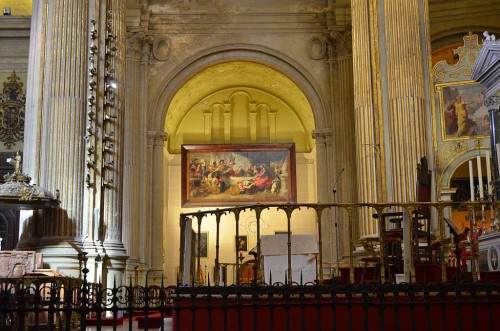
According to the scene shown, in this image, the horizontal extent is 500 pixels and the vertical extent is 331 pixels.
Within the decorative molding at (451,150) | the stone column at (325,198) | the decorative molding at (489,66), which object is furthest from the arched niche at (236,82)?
the decorative molding at (489,66)

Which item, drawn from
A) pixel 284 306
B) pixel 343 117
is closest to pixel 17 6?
pixel 343 117

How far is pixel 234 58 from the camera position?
23.0 m

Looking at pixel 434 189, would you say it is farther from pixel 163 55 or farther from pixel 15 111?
pixel 15 111

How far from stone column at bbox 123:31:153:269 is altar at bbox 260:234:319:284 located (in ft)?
37.8

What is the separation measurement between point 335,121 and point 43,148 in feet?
38.9

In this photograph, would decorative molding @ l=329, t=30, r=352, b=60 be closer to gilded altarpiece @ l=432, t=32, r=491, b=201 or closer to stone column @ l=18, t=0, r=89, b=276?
gilded altarpiece @ l=432, t=32, r=491, b=201

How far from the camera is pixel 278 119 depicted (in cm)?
2834

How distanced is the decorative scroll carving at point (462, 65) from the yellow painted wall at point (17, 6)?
50.1 feet

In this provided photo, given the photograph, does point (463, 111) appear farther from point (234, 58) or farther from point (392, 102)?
point (234, 58)

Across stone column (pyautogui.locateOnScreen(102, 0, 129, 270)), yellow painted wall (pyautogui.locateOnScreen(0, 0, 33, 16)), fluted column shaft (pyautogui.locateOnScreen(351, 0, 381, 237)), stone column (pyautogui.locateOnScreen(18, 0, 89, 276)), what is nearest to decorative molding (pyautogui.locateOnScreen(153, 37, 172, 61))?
yellow painted wall (pyautogui.locateOnScreen(0, 0, 33, 16))

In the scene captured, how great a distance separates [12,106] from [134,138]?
4.39 metres

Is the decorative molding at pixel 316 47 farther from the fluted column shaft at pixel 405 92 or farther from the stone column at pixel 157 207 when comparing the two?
the fluted column shaft at pixel 405 92

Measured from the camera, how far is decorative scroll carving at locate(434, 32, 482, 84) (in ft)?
41.2

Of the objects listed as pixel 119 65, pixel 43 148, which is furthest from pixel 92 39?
pixel 43 148
